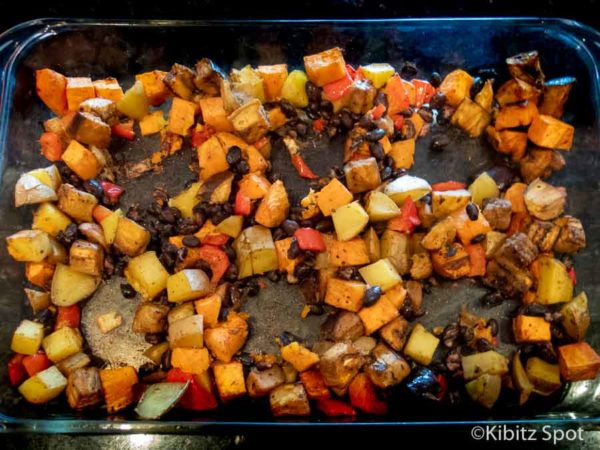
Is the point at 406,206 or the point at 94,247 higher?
the point at 406,206

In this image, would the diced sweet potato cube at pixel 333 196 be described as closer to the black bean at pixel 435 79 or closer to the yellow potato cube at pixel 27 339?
the black bean at pixel 435 79

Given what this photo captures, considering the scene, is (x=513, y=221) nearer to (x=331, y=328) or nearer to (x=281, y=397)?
(x=331, y=328)

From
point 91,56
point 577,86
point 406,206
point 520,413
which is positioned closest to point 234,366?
point 406,206

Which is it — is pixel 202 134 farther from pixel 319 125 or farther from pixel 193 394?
pixel 193 394

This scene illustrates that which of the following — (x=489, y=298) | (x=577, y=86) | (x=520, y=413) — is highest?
(x=577, y=86)

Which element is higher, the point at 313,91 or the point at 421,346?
the point at 313,91

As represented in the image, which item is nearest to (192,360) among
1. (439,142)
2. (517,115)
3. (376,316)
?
(376,316)
